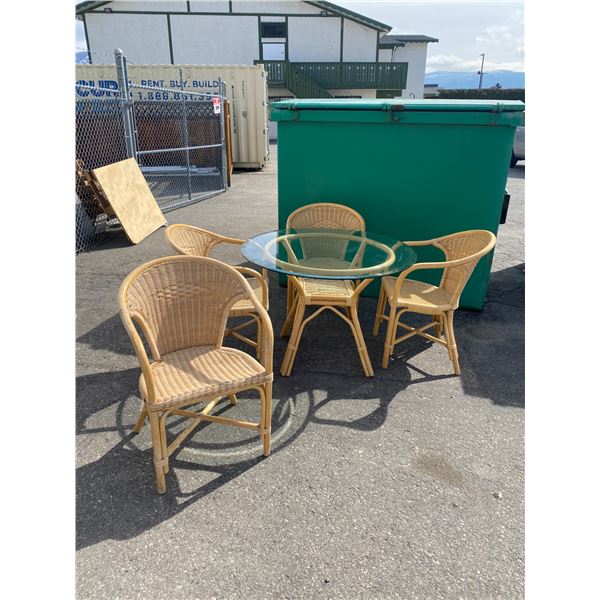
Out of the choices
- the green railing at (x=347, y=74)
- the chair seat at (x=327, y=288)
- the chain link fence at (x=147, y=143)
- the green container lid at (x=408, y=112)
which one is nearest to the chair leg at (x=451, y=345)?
the chair seat at (x=327, y=288)

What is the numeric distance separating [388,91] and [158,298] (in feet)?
78.4

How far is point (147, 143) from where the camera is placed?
1250 cm

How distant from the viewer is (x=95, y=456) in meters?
2.37

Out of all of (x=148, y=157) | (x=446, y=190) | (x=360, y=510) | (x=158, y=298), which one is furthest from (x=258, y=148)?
(x=360, y=510)

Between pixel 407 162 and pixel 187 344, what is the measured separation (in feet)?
8.84

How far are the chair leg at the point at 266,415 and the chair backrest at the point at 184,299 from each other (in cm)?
48

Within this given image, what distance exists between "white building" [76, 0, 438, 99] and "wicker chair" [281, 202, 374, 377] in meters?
20.0

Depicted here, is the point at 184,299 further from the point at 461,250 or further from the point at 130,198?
the point at 130,198

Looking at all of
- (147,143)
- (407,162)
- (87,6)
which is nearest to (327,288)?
(407,162)

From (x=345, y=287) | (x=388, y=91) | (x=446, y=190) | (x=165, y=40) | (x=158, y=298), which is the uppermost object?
(x=165, y=40)

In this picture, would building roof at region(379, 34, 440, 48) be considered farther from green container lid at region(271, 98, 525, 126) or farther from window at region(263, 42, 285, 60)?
green container lid at region(271, 98, 525, 126)

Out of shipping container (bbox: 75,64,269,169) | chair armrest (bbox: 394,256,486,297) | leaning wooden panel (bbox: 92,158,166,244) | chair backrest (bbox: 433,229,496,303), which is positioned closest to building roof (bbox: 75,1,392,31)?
shipping container (bbox: 75,64,269,169)

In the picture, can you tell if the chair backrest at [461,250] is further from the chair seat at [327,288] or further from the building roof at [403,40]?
the building roof at [403,40]

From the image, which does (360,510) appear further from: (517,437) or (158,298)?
(158,298)
